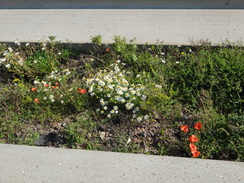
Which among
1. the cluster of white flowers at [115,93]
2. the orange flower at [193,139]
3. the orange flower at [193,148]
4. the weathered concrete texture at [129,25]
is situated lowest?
the orange flower at [193,148]

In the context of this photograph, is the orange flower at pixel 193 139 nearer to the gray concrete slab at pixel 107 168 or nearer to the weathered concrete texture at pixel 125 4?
the gray concrete slab at pixel 107 168

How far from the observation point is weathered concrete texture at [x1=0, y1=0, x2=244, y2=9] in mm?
6465

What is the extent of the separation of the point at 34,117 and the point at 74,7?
3.74 m

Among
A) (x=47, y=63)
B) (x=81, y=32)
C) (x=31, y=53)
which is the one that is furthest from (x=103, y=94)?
(x=81, y=32)

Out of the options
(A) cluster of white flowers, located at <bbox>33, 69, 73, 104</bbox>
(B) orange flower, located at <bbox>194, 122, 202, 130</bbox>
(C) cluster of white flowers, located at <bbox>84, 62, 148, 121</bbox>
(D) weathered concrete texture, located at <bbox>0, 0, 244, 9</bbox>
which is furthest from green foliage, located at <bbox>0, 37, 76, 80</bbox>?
(B) orange flower, located at <bbox>194, 122, 202, 130</bbox>

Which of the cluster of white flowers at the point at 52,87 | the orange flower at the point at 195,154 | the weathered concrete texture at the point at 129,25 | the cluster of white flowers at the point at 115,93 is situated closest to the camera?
the orange flower at the point at 195,154

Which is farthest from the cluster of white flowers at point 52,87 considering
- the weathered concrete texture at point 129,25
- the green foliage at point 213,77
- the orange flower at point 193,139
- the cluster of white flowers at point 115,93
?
the orange flower at point 193,139

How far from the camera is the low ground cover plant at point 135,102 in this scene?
11.7 feet

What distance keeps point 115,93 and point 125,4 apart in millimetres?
3542

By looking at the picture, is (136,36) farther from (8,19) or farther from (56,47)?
(8,19)

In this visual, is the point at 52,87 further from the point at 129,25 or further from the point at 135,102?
the point at 129,25

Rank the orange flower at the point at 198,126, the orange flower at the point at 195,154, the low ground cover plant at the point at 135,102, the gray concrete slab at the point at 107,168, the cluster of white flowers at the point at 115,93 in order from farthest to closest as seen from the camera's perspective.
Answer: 1. the cluster of white flowers at the point at 115,93
2. the low ground cover plant at the point at 135,102
3. the orange flower at the point at 198,126
4. the orange flower at the point at 195,154
5. the gray concrete slab at the point at 107,168

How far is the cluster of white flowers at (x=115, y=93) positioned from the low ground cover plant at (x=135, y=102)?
0.04 feet

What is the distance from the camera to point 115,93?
4.00 m
